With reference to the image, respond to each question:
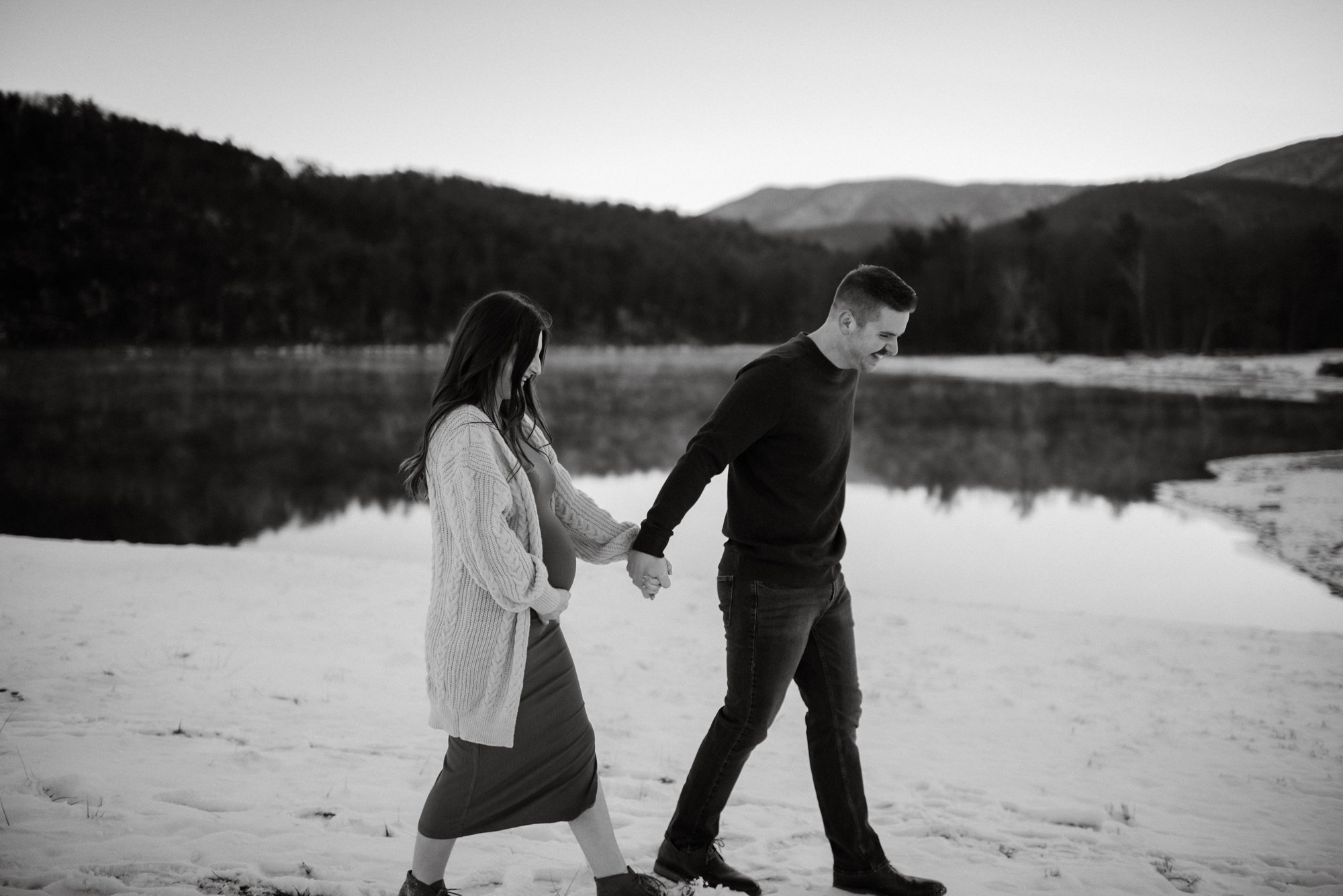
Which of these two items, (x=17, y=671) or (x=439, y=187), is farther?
(x=439, y=187)

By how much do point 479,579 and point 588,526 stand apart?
49 centimetres

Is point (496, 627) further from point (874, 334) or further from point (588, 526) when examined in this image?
point (874, 334)

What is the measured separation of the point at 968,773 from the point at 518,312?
2.98 metres

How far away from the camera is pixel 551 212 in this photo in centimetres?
11506

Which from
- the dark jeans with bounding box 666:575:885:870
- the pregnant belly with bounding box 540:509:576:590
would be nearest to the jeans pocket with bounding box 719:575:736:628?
the dark jeans with bounding box 666:575:885:870

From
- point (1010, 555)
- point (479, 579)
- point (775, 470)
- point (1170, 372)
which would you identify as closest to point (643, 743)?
point (775, 470)

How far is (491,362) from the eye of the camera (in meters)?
2.31

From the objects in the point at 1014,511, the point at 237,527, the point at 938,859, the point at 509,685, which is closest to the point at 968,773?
the point at 938,859

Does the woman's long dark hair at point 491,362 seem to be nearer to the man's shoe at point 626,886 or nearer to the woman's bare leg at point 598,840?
the woman's bare leg at point 598,840

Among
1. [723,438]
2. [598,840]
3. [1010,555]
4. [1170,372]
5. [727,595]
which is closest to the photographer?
[598,840]

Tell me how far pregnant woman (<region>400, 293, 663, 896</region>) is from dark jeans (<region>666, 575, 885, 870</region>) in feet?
1.27

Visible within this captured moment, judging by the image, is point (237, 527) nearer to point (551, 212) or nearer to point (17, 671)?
point (17, 671)

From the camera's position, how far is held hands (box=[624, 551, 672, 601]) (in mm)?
2621

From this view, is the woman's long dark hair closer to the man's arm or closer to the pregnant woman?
the pregnant woman
